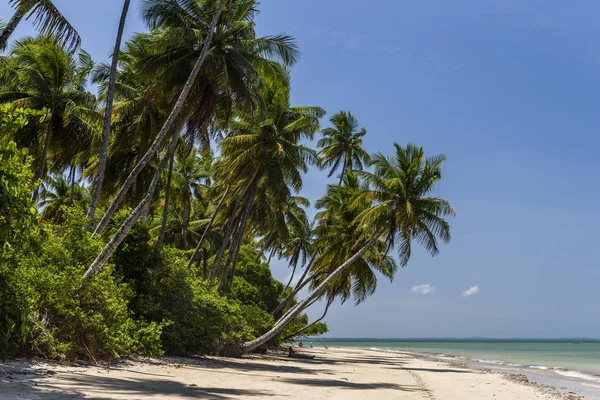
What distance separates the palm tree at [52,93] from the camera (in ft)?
57.6

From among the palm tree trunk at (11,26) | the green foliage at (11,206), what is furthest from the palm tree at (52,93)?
the green foliage at (11,206)

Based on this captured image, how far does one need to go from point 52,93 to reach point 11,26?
9230 millimetres

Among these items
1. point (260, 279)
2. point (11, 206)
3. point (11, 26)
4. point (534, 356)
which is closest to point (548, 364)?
point (534, 356)

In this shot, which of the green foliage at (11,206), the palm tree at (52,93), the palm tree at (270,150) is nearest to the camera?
the green foliage at (11,206)

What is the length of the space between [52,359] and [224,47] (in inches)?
412

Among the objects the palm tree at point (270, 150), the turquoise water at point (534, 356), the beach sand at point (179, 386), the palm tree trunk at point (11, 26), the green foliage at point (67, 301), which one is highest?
the palm tree at point (270, 150)

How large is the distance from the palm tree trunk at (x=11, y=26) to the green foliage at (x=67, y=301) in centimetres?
348

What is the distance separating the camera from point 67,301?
10.7 m

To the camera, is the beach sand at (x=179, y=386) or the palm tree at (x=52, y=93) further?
the palm tree at (x=52, y=93)

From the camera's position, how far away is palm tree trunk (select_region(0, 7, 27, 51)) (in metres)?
9.24

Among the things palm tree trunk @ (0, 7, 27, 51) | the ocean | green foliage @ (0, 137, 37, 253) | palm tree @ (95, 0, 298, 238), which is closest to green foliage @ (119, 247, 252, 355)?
palm tree @ (95, 0, 298, 238)

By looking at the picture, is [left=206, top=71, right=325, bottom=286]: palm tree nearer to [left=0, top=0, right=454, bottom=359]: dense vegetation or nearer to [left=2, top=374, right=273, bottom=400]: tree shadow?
[left=0, top=0, right=454, bottom=359]: dense vegetation

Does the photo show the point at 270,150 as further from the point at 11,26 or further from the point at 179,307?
the point at 11,26

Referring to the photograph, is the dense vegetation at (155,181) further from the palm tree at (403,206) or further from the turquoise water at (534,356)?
the turquoise water at (534,356)
